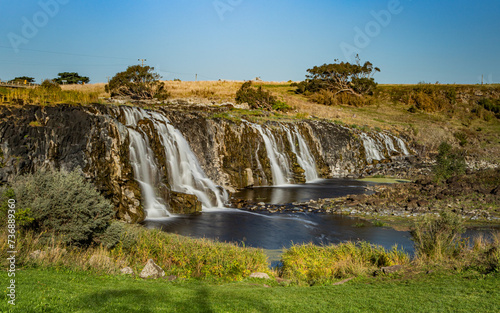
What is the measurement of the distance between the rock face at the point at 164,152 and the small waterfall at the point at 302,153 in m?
0.13

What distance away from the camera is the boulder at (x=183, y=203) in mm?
21141

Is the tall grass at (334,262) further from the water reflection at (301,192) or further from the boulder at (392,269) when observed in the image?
the water reflection at (301,192)

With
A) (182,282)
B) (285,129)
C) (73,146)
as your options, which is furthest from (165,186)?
(285,129)

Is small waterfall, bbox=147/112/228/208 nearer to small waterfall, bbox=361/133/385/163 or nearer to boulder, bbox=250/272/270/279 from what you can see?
boulder, bbox=250/272/270/279

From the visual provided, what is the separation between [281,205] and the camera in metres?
23.1

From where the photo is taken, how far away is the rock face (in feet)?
62.0

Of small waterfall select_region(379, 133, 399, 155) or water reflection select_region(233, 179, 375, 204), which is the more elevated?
small waterfall select_region(379, 133, 399, 155)

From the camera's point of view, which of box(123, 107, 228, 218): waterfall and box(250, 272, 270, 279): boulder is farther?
box(123, 107, 228, 218): waterfall

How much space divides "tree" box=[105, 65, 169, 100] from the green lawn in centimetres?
4395

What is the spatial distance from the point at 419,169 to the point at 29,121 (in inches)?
1261

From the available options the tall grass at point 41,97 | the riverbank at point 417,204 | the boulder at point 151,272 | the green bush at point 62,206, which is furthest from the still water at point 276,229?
the tall grass at point 41,97

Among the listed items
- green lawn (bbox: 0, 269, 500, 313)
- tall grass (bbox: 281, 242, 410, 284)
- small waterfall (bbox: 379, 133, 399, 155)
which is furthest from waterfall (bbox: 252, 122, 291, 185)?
green lawn (bbox: 0, 269, 500, 313)

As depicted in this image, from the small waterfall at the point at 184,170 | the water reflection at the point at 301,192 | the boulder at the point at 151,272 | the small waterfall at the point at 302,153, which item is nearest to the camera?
the boulder at the point at 151,272

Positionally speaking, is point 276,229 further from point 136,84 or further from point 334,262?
point 136,84
